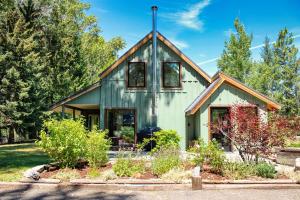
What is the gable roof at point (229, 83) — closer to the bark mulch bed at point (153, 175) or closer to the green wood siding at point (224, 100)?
the green wood siding at point (224, 100)

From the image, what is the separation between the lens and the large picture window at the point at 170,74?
61.4 feet

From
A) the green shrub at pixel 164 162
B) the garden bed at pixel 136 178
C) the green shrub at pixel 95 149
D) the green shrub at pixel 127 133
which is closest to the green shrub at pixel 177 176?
the garden bed at pixel 136 178

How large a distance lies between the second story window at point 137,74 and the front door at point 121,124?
1.74 m

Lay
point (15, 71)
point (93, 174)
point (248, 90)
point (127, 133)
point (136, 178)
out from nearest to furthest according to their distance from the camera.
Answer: point (136, 178) → point (93, 174) → point (248, 90) → point (127, 133) → point (15, 71)

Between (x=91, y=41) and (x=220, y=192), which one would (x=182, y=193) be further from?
(x=91, y=41)

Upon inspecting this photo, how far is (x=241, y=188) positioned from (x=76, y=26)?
37.5m

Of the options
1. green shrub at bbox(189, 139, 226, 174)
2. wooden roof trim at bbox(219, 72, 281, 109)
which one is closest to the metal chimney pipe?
wooden roof trim at bbox(219, 72, 281, 109)

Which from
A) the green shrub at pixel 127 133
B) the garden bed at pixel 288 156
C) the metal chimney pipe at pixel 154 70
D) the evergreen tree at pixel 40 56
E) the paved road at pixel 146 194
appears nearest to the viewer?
the paved road at pixel 146 194

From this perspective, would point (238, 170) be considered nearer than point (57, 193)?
No

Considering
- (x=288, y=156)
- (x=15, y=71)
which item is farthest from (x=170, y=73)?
(x=15, y=71)

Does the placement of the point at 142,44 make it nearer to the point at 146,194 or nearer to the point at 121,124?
the point at 121,124

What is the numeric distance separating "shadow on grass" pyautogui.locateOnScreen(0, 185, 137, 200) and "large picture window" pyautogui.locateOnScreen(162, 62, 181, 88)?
1141 cm

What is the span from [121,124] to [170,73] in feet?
14.1

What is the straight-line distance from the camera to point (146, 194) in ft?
25.4
